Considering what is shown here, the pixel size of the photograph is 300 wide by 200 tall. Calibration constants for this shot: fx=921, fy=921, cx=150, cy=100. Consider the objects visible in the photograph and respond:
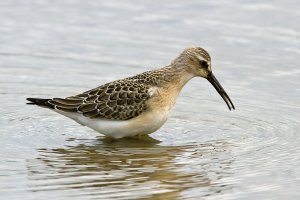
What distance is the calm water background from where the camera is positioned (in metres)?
11.8

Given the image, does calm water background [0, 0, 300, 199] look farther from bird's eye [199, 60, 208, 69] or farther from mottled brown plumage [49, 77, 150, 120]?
bird's eye [199, 60, 208, 69]

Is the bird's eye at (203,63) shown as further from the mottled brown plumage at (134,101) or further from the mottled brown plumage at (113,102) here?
the mottled brown plumage at (113,102)

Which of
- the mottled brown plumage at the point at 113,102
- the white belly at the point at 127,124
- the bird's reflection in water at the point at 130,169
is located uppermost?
the mottled brown plumage at the point at 113,102

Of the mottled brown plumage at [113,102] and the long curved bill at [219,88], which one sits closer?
the mottled brown plumage at [113,102]

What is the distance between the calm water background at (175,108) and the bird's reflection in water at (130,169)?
0.02 m

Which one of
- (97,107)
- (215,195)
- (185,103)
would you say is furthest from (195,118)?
(215,195)

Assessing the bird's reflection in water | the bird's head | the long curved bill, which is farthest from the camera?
the long curved bill

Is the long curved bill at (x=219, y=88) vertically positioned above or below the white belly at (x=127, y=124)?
above

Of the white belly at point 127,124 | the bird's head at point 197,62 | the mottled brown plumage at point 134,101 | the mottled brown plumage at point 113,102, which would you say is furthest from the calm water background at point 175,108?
the bird's head at point 197,62

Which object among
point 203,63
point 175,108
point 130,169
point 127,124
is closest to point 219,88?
point 203,63

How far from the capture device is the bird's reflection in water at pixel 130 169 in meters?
11.4

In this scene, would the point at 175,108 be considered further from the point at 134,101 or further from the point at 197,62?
the point at 134,101

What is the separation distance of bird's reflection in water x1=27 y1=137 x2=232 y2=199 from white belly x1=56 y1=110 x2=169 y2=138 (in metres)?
0.20

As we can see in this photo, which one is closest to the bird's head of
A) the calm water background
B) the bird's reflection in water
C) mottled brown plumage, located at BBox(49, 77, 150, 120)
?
mottled brown plumage, located at BBox(49, 77, 150, 120)
